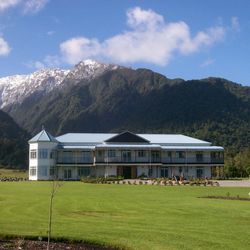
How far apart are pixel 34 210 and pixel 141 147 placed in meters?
51.7

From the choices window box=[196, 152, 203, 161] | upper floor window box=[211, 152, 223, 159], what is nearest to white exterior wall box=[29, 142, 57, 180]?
window box=[196, 152, 203, 161]

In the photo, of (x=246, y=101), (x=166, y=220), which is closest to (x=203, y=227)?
(x=166, y=220)

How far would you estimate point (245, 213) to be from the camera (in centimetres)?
2105

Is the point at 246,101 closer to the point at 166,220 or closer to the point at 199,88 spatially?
the point at 199,88

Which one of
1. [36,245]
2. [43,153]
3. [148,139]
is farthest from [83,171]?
[36,245]

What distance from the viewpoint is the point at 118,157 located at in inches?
2886

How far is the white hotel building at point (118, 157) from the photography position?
237ft

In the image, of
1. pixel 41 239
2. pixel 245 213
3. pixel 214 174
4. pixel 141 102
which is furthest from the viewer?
pixel 141 102

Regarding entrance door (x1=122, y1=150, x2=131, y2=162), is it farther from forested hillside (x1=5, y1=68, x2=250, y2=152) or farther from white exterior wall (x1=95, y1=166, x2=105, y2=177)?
forested hillside (x1=5, y1=68, x2=250, y2=152)

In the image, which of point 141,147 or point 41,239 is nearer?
point 41,239

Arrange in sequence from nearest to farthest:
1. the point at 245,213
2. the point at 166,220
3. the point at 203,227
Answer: the point at 203,227 → the point at 166,220 → the point at 245,213

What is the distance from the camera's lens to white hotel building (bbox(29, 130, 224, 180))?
237ft

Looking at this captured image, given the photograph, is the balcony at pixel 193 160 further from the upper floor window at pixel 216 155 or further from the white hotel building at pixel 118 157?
the upper floor window at pixel 216 155

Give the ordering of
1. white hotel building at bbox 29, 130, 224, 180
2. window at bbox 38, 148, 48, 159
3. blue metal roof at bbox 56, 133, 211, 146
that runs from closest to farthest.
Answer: window at bbox 38, 148, 48, 159 < white hotel building at bbox 29, 130, 224, 180 < blue metal roof at bbox 56, 133, 211, 146
